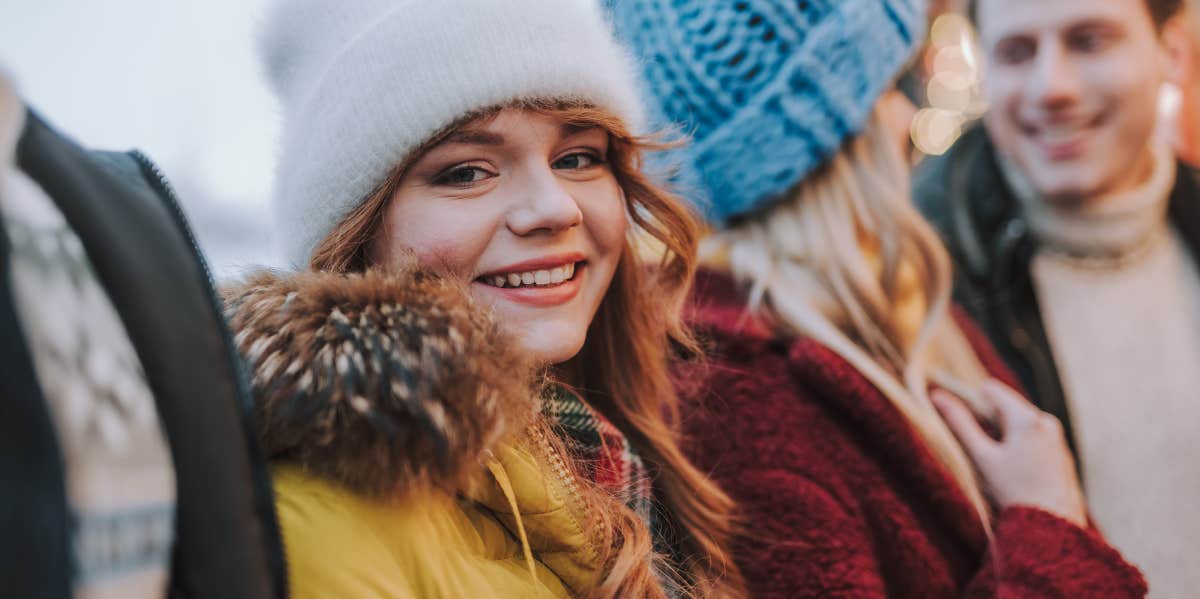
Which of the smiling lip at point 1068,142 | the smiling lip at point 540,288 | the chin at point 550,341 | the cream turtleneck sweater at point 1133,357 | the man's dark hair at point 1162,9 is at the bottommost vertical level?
the cream turtleneck sweater at point 1133,357

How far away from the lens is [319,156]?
1.26m

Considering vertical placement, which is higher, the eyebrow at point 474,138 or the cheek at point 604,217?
the eyebrow at point 474,138

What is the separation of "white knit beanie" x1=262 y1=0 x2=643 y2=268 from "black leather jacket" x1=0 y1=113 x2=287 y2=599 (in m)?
0.49

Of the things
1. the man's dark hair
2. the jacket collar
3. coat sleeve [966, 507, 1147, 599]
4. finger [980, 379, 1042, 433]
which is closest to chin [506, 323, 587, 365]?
coat sleeve [966, 507, 1147, 599]

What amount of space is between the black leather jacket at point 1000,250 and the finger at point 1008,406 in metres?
0.34

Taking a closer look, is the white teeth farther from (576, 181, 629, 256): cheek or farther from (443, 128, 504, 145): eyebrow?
(443, 128, 504, 145): eyebrow

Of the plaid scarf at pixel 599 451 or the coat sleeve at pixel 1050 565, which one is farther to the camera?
the coat sleeve at pixel 1050 565

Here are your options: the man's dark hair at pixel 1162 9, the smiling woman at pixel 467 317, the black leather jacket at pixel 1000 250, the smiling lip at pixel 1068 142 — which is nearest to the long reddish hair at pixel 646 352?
the smiling woman at pixel 467 317

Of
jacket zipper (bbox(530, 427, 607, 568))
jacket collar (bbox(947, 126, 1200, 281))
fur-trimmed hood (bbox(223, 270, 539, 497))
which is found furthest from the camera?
jacket collar (bbox(947, 126, 1200, 281))

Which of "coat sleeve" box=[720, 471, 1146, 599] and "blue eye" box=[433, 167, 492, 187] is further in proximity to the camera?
"coat sleeve" box=[720, 471, 1146, 599]

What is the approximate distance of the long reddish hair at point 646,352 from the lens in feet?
4.19

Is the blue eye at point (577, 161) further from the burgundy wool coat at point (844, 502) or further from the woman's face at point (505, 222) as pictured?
the burgundy wool coat at point (844, 502)

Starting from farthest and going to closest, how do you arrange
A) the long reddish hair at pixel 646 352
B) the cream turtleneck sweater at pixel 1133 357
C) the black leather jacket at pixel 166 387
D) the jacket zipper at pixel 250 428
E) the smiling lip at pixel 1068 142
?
the smiling lip at pixel 1068 142 < the cream turtleneck sweater at pixel 1133 357 < the long reddish hair at pixel 646 352 < the jacket zipper at pixel 250 428 < the black leather jacket at pixel 166 387

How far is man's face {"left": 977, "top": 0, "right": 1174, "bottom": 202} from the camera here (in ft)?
6.73
